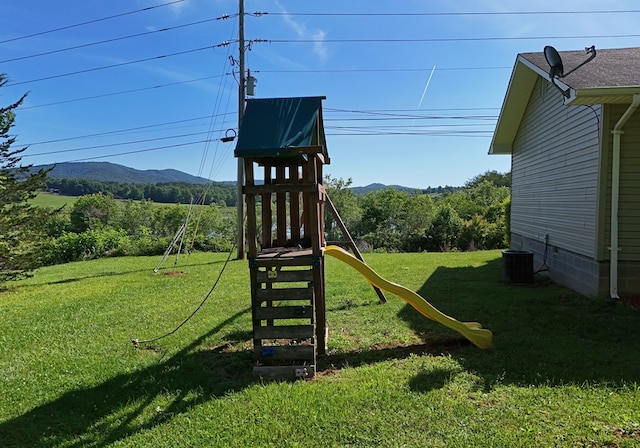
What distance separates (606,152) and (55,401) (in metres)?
7.68

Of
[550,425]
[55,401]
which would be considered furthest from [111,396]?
[550,425]

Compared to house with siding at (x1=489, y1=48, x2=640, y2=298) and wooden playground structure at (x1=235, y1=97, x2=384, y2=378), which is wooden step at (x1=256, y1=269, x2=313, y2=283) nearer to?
wooden playground structure at (x1=235, y1=97, x2=384, y2=378)

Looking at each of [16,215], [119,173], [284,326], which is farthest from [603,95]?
[119,173]

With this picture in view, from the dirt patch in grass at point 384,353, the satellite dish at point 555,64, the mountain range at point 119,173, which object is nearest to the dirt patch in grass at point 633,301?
the dirt patch in grass at point 384,353

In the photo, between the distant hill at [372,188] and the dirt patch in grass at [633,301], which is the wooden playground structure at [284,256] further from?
the distant hill at [372,188]

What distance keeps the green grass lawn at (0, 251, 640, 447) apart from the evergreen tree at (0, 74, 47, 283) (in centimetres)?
450

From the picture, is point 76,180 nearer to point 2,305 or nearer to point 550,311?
point 2,305

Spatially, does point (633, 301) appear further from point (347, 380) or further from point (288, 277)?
point (288, 277)

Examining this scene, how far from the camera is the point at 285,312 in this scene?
426 cm

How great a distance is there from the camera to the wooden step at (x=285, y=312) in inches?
165

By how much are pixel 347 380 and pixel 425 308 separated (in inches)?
53.3

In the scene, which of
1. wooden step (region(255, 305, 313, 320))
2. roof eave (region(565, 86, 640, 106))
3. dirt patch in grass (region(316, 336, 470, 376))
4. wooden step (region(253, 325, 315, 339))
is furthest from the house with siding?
wooden step (region(253, 325, 315, 339))

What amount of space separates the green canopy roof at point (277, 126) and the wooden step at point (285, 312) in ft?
5.10

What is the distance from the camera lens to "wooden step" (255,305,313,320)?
4.18 meters
